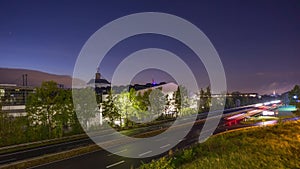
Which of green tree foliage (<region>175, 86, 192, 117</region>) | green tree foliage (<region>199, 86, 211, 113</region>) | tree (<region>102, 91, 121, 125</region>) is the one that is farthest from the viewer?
green tree foliage (<region>199, 86, 211, 113</region>)

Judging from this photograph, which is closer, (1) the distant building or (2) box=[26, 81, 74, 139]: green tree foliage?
(2) box=[26, 81, 74, 139]: green tree foliage

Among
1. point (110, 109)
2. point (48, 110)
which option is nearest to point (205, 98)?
point (110, 109)

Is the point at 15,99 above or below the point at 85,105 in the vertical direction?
above

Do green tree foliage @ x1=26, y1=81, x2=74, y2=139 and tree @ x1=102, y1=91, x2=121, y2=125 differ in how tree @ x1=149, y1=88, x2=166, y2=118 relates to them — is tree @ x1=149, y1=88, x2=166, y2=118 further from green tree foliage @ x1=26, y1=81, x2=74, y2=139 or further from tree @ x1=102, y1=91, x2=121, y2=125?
green tree foliage @ x1=26, y1=81, x2=74, y2=139

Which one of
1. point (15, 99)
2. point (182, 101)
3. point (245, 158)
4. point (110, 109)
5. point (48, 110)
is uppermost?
point (15, 99)

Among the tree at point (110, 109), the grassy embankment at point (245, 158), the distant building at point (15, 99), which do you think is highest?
the distant building at point (15, 99)

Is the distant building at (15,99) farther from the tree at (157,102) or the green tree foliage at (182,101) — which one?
the green tree foliage at (182,101)

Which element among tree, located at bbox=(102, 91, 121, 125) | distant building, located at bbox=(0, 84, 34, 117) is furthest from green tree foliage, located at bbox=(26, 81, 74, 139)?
tree, located at bbox=(102, 91, 121, 125)

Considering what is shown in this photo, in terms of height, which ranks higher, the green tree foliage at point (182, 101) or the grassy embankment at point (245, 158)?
the green tree foliage at point (182, 101)

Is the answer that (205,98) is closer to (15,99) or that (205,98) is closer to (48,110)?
(15,99)

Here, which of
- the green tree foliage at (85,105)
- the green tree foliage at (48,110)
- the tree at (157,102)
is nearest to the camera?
the green tree foliage at (48,110)

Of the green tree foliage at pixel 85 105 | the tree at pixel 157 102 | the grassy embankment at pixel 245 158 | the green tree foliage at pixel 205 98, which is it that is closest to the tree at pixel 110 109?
the green tree foliage at pixel 85 105

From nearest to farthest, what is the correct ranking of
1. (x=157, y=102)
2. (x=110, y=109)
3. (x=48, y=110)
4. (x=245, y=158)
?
(x=245, y=158) < (x=48, y=110) < (x=110, y=109) < (x=157, y=102)

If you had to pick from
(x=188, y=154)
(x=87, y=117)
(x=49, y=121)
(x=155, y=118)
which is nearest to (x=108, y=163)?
(x=188, y=154)
